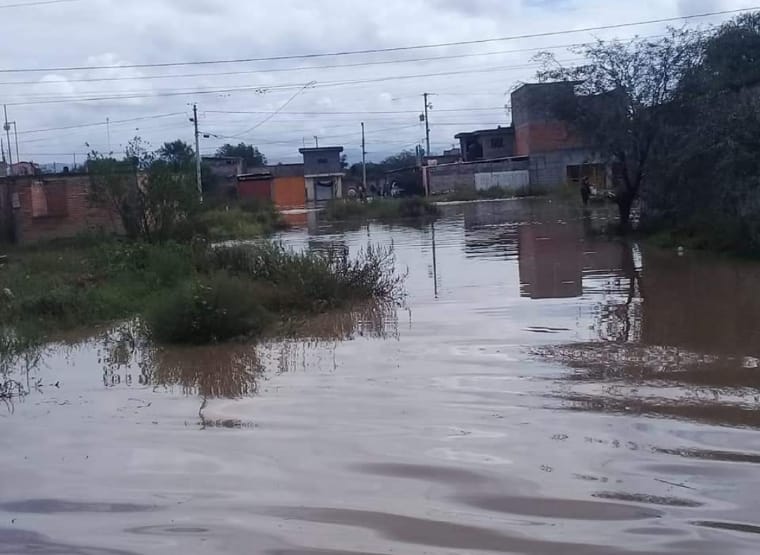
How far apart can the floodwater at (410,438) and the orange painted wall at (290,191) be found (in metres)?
65.2

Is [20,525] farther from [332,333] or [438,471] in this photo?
[332,333]

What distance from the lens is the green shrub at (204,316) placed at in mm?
13625

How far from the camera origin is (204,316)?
44.7ft

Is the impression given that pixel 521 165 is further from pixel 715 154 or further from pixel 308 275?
pixel 308 275

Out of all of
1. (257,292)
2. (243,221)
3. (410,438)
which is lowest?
(410,438)

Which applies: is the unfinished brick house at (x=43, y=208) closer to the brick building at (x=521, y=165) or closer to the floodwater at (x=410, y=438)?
the floodwater at (x=410, y=438)

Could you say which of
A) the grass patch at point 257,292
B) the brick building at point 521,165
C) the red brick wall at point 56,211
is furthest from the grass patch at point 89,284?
the brick building at point 521,165

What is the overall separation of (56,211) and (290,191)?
45.3m

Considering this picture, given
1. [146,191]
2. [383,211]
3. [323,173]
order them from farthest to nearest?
[323,173] < [383,211] < [146,191]

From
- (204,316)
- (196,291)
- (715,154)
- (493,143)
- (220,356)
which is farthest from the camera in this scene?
(493,143)

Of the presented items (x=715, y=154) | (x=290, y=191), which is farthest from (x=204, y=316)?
(x=290, y=191)

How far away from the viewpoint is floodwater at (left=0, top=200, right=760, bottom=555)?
21.6ft

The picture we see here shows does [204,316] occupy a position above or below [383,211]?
below

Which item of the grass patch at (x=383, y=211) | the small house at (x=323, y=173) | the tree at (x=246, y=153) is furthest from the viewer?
the tree at (x=246, y=153)
